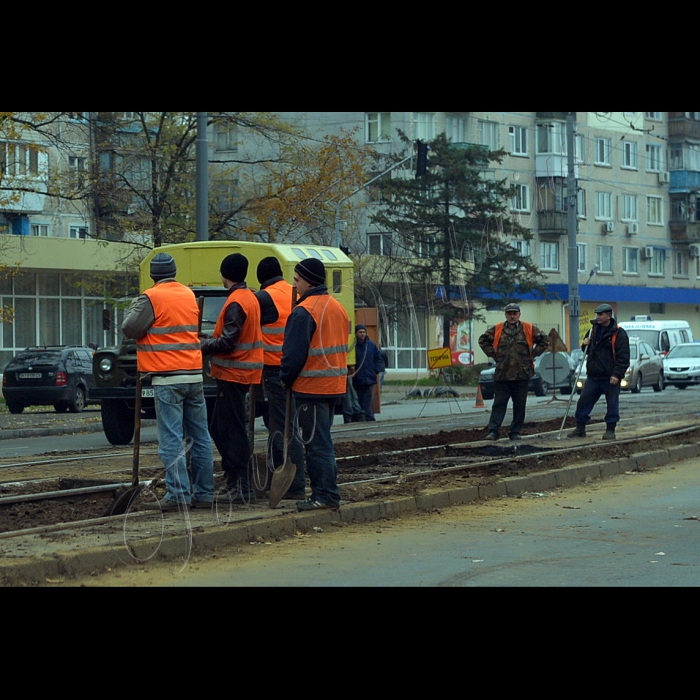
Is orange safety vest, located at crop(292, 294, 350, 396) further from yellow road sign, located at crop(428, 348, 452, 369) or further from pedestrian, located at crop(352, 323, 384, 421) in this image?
yellow road sign, located at crop(428, 348, 452, 369)

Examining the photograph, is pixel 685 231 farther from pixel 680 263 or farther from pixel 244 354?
pixel 244 354

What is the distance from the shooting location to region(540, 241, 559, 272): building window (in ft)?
221

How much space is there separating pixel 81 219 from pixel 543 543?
44332mm

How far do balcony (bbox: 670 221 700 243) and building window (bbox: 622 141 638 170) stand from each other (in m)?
5.09

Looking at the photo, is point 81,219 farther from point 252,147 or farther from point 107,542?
point 107,542

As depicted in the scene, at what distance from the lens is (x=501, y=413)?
17453 millimetres

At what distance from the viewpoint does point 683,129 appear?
2857 inches

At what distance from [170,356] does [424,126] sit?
51.3 meters

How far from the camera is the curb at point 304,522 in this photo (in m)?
7.95

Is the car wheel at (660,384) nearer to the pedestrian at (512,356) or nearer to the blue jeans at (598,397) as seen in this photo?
the blue jeans at (598,397)

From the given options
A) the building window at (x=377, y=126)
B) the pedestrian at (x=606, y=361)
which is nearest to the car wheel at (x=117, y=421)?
the pedestrian at (x=606, y=361)

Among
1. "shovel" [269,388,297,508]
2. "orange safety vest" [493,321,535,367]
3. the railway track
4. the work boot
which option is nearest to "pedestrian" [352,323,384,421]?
the railway track

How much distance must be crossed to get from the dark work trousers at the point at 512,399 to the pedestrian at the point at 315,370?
7.03m
